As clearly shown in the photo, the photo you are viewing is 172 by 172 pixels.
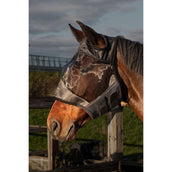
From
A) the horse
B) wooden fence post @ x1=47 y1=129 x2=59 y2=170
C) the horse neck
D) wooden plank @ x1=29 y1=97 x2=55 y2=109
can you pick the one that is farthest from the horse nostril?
wooden fence post @ x1=47 y1=129 x2=59 y2=170

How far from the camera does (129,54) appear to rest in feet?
4.60

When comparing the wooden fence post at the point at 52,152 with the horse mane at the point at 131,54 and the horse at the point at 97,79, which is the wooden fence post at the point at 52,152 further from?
the horse mane at the point at 131,54

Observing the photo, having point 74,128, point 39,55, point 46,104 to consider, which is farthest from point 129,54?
point 46,104

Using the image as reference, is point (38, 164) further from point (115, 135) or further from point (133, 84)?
point (133, 84)

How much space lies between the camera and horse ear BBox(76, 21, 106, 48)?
1353 mm

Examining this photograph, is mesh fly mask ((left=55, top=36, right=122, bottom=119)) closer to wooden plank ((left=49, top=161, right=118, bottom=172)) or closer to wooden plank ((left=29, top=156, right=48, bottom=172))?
wooden plank ((left=49, top=161, right=118, bottom=172))

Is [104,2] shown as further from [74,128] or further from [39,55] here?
[74,128]

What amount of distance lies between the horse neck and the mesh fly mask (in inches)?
1.8

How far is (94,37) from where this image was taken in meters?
1.39

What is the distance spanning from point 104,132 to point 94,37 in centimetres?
375

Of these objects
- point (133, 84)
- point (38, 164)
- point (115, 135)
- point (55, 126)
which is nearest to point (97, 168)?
point (115, 135)
